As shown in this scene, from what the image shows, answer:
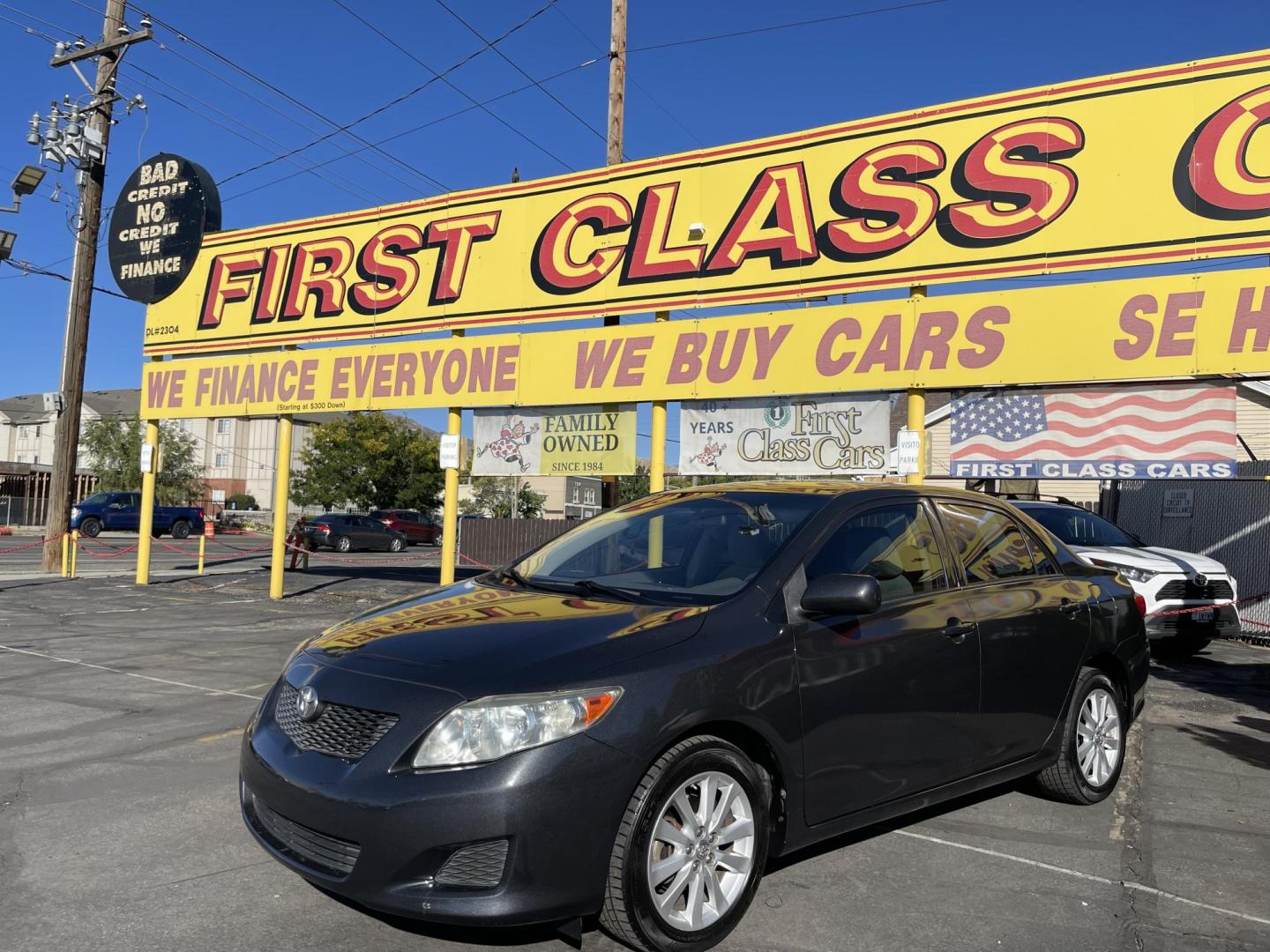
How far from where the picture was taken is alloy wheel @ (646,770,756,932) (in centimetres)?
337

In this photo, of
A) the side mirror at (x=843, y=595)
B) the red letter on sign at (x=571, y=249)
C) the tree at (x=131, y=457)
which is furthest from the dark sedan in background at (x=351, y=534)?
the side mirror at (x=843, y=595)

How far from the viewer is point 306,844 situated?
3.37m

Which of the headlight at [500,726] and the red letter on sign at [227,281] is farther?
the red letter on sign at [227,281]

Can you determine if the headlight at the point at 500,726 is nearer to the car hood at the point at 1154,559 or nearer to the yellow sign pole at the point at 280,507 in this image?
the car hood at the point at 1154,559

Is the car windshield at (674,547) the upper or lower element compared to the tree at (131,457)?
lower

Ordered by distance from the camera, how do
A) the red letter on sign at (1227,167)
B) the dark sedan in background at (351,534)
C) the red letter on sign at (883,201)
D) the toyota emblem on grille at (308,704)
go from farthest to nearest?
the dark sedan in background at (351,534)
the red letter on sign at (883,201)
the red letter on sign at (1227,167)
the toyota emblem on grille at (308,704)

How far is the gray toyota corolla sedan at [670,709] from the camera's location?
3.14 m

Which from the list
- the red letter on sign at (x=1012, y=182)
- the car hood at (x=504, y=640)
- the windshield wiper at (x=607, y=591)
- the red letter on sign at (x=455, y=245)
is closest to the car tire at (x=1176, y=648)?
the red letter on sign at (x=1012, y=182)

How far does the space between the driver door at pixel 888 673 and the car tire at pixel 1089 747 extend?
93cm

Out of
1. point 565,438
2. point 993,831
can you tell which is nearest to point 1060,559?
point 993,831

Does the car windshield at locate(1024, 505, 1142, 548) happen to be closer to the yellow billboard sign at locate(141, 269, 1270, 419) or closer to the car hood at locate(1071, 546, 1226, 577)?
the car hood at locate(1071, 546, 1226, 577)

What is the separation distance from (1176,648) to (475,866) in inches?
416

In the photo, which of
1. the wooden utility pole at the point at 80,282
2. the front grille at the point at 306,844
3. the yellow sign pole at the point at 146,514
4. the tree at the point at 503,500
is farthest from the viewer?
the tree at the point at 503,500

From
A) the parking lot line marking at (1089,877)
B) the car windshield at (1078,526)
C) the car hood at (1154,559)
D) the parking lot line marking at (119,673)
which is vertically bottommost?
the parking lot line marking at (119,673)
